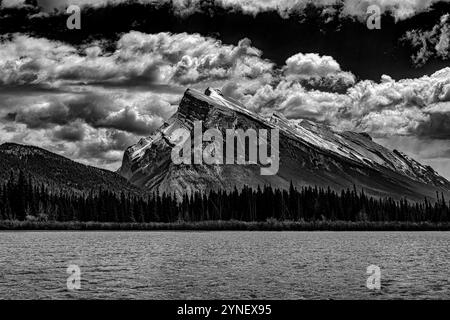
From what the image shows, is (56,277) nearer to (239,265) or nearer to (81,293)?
(81,293)

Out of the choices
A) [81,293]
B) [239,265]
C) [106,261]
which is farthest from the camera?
[106,261]

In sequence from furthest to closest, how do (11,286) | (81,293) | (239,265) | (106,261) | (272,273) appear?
(106,261) → (239,265) → (272,273) → (11,286) → (81,293)

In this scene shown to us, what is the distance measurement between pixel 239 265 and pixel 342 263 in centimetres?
1307

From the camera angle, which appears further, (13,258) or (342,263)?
(13,258)

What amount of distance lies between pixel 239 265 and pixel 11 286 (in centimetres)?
2790

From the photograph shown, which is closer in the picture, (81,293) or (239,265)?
(81,293)

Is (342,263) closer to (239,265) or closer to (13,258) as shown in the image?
(239,265)
